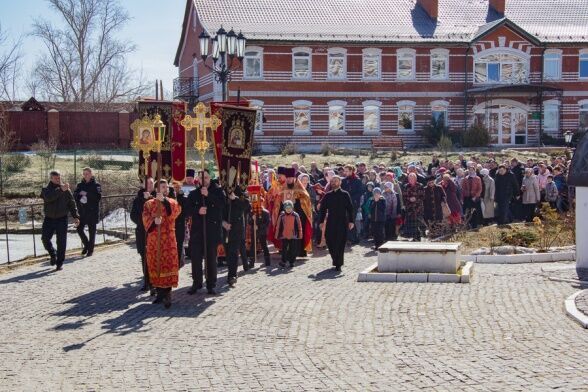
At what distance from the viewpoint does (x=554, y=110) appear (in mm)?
49312

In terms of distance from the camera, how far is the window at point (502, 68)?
158 feet

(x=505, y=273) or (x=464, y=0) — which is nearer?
(x=505, y=273)

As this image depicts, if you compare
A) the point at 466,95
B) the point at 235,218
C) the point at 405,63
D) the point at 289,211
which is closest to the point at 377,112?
the point at 405,63

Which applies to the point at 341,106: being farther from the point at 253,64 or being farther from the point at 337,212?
the point at 337,212

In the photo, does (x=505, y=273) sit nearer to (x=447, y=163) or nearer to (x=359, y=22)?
(x=447, y=163)

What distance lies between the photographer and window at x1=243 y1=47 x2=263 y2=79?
45.8 metres

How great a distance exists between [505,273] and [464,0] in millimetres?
39899

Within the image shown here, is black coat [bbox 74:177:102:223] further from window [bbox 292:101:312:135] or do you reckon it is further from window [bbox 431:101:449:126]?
window [bbox 431:101:449:126]

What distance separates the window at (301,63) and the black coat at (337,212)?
30851 mm

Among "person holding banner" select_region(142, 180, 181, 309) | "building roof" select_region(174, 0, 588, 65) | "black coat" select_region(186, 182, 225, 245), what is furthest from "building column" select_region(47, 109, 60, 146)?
"person holding banner" select_region(142, 180, 181, 309)

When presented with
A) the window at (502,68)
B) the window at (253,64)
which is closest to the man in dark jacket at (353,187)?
the window at (253,64)

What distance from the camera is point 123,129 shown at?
46031mm

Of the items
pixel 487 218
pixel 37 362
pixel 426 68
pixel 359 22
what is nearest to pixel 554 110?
pixel 426 68

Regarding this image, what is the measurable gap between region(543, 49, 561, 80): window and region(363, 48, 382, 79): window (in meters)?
9.12
